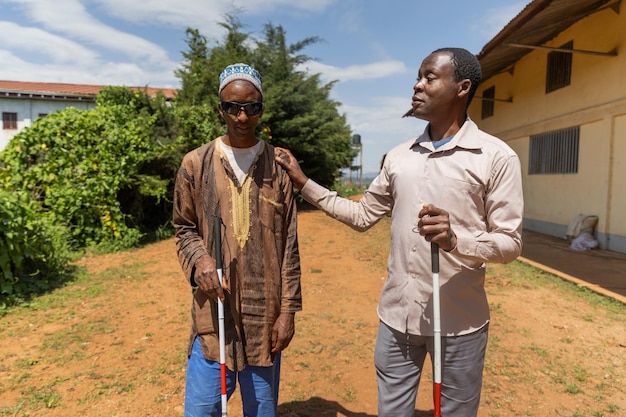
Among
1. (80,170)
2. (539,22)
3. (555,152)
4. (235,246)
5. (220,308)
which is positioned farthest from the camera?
(555,152)

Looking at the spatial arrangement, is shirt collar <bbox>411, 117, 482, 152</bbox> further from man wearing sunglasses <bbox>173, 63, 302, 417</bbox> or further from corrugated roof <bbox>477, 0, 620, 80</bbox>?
corrugated roof <bbox>477, 0, 620, 80</bbox>

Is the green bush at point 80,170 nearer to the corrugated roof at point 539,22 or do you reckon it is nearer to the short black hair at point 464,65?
the corrugated roof at point 539,22

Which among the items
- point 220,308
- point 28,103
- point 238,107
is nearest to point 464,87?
point 238,107

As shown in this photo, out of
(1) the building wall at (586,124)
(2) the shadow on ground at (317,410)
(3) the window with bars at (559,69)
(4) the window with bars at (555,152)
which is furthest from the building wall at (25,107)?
(2) the shadow on ground at (317,410)

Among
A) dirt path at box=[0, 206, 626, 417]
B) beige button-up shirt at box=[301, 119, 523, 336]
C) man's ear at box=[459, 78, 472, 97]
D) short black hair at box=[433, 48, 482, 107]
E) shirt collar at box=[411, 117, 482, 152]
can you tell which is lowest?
dirt path at box=[0, 206, 626, 417]

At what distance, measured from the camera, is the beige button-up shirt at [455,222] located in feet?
5.78

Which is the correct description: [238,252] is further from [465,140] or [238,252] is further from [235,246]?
[465,140]

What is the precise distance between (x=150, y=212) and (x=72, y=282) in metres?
4.12

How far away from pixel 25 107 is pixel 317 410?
1130 inches

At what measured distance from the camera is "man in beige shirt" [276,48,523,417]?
5.81 ft

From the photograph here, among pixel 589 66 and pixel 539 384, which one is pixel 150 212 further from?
pixel 589 66

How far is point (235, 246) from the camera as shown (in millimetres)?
1973

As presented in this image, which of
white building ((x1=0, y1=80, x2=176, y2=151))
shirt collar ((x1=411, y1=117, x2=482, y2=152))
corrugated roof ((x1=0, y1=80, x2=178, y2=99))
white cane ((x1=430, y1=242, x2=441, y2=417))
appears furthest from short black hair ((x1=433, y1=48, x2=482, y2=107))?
white building ((x1=0, y1=80, x2=176, y2=151))

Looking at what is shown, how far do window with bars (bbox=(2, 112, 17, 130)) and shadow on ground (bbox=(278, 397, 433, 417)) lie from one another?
28535 mm
